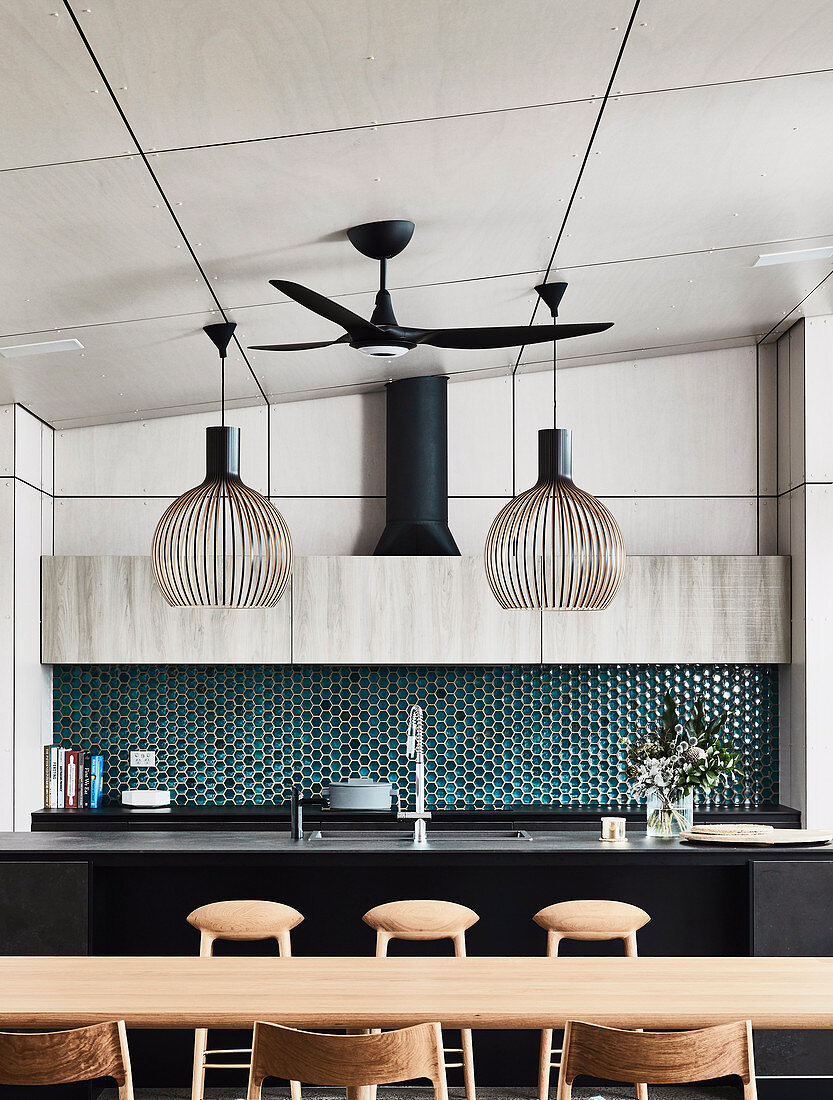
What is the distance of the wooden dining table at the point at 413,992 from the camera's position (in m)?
2.59

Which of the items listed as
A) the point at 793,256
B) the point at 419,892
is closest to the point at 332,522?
the point at 419,892

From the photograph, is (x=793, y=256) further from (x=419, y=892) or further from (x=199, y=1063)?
(x=199, y=1063)

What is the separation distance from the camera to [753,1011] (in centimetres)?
264

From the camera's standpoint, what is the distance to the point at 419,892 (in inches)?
177

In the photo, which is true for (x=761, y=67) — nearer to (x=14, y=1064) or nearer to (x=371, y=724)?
(x=14, y=1064)

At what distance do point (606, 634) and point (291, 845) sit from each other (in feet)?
7.17

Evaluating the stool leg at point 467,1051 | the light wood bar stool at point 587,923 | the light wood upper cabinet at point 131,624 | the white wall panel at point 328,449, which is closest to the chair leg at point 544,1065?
the light wood bar stool at point 587,923

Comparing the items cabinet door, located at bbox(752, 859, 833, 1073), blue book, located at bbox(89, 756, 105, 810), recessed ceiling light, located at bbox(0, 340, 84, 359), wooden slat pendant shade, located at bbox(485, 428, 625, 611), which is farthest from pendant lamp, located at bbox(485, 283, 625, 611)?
blue book, located at bbox(89, 756, 105, 810)

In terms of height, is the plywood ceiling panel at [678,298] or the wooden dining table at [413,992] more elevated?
the plywood ceiling panel at [678,298]

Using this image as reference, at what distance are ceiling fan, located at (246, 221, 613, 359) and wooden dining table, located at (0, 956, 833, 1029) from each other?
1.83 m

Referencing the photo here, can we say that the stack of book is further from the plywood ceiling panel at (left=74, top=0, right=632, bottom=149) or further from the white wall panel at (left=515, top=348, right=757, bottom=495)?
the plywood ceiling panel at (left=74, top=0, right=632, bottom=149)

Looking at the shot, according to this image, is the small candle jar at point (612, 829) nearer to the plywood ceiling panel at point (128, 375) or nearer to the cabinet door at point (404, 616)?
the cabinet door at point (404, 616)

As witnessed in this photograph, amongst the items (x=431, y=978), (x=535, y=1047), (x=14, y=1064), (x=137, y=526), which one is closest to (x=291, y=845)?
(x=535, y=1047)

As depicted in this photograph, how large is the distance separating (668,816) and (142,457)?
339 cm
